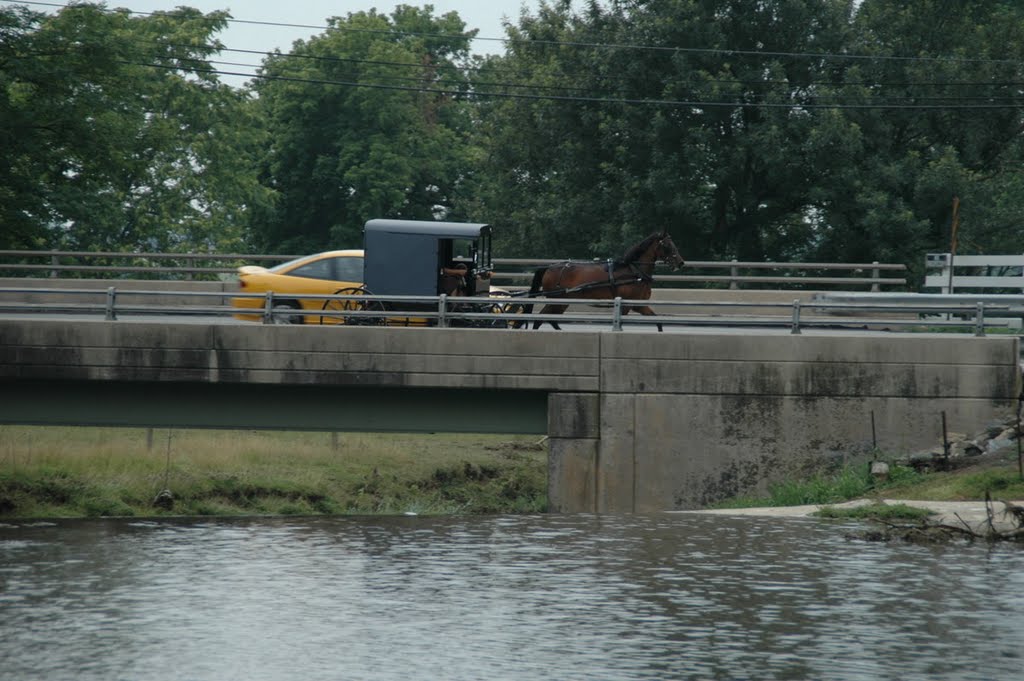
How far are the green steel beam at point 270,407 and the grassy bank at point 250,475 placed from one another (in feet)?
11.7

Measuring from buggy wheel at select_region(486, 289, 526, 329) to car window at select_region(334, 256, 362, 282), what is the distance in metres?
2.40

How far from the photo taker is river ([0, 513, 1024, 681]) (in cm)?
1083

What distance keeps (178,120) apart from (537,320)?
121 feet

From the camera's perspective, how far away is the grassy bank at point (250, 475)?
27.0m

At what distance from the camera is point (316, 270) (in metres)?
25.9

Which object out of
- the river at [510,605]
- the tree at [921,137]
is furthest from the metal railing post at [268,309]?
the tree at [921,137]

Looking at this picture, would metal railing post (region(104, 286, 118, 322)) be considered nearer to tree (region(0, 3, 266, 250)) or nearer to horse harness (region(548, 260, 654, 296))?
horse harness (region(548, 260, 654, 296))

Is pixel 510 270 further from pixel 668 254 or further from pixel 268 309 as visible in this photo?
pixel 268 309

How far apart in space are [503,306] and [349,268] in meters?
3.12

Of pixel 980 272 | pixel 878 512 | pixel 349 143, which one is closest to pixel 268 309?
pixel 878 512

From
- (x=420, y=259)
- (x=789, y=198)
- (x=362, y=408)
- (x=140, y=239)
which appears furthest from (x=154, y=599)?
(x=140, y=239)

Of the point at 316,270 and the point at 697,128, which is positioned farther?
the point at 697,128

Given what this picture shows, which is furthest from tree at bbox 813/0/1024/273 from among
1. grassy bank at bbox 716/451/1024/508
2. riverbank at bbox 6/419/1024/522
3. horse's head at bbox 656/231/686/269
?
grassy bank at bbox 716/451/1024/508

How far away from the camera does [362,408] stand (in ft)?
71.2
